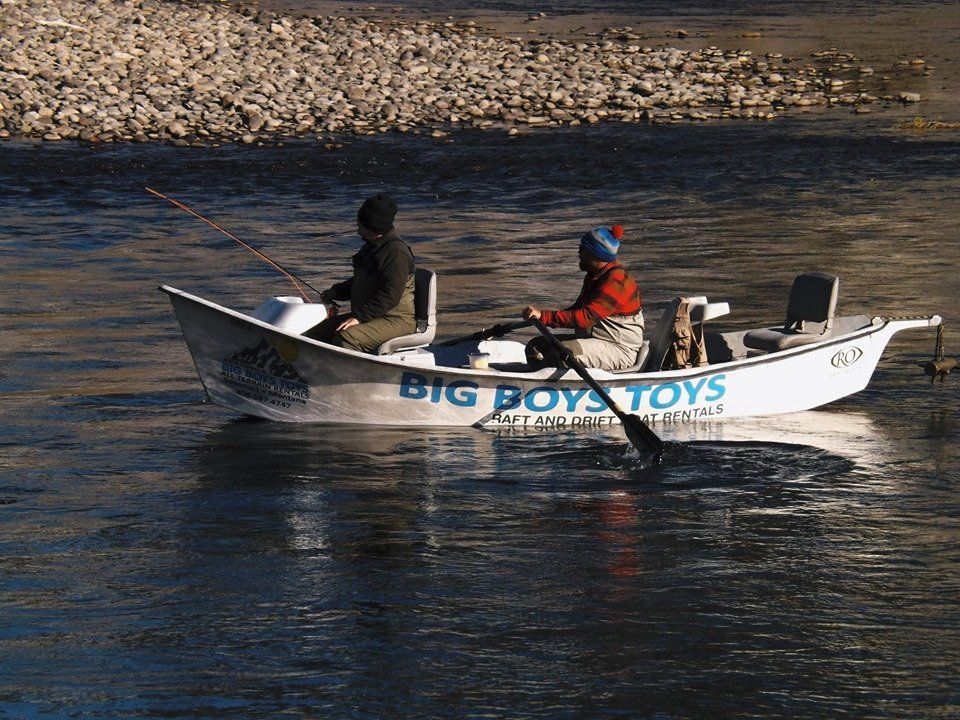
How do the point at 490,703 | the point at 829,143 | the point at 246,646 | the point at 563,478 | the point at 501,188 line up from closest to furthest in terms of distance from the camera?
1. the point at 490,703
2. the point at 246,646
3. the point at 563,478
4. the point at 501,188
5. the point at 829,143

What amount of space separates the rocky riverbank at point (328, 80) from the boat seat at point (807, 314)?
59.3 ft

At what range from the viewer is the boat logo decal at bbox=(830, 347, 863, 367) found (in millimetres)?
13484

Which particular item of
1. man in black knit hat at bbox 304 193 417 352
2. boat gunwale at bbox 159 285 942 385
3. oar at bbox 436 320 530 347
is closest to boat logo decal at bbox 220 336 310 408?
boat gunwale at bbox 159 285 942 385

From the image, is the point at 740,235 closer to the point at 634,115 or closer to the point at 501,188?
the point at 501,188

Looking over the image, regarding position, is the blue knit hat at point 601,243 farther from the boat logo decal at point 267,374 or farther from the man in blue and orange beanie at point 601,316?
the boat logo decal at point 267,374

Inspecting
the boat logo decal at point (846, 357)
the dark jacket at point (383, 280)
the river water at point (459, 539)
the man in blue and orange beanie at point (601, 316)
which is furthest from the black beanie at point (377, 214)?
the boat logo decal at point (846, 357)

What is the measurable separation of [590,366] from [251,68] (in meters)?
23.2

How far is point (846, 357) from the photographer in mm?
13547

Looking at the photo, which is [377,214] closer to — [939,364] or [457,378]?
[457,378]

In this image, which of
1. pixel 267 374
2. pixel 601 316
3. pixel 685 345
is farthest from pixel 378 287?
pixel 685 345

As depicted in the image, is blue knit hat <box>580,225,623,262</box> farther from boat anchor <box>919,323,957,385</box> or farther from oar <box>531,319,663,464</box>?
boat anchor <box>919,323,957,385</box>

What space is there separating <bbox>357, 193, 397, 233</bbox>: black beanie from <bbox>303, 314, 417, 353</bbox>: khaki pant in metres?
0.73

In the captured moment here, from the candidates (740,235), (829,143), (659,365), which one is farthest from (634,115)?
(659,365)

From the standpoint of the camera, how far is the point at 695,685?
8.20 meters
